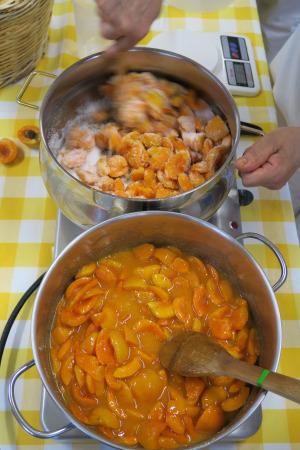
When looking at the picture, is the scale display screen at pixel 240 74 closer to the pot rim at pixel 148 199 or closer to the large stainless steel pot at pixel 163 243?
the pot rim at pixel 148 199

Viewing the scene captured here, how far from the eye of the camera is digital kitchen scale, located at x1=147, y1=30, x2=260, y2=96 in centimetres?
129

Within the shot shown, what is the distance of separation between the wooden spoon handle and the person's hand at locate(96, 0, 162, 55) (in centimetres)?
64

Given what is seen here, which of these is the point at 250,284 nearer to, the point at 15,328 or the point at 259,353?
the point at 259,353

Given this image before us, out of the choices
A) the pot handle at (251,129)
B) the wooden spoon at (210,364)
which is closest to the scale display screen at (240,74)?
the pot handle at (251,129)

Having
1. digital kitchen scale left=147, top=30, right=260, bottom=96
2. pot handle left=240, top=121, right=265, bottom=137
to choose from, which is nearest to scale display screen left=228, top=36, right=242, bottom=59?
digital kitchen scale left=147, top=30, right=260, bottom=96

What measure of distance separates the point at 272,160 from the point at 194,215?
0.21 m

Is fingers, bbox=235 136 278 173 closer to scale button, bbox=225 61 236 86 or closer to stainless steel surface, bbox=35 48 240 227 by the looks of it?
stainless steel surface, bbox=35 48 240 227

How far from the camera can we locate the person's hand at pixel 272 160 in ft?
3.12

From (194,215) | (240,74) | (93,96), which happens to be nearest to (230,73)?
(240,74)

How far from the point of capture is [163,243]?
0.96 metres

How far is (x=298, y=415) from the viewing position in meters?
0.91

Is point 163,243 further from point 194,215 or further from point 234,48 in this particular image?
point 234,48

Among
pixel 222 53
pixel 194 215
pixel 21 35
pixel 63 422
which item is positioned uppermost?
pixel 21 35

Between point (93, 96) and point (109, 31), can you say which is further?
point (93, 96)
